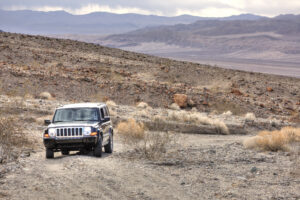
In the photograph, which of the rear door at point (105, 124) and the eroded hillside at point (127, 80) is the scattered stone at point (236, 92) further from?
the rear door at point (105, 124)

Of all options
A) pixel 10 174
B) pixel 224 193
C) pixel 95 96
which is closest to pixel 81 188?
pixel 10 174

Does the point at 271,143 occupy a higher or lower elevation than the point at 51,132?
lower

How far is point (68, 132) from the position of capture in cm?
1266

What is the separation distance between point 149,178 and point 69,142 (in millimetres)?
2713

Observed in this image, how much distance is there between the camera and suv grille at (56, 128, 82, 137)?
12.7 m

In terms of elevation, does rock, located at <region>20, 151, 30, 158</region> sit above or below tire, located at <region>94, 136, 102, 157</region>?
below

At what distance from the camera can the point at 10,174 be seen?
10508mm

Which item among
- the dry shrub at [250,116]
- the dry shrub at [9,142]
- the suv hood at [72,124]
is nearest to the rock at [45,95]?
the dry shrub at [250,116]

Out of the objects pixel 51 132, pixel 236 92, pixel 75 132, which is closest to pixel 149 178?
pixel 75 132

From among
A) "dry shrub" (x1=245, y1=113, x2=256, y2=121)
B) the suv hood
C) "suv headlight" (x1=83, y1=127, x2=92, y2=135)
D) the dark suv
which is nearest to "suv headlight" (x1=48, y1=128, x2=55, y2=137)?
the dark suv

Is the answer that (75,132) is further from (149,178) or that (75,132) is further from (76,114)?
(149,178)

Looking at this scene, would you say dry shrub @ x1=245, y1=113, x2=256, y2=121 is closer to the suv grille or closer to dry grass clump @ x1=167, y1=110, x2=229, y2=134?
dry grass clump @ x1=167, y1=110, x2=229, y2=134

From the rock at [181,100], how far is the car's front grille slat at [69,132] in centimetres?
2049

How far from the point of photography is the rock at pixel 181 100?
32906 millimetres
